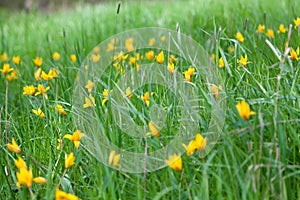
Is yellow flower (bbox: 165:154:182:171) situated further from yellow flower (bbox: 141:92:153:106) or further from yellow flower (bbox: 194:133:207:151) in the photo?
yellow flower (bbox: 141:92:153:106)

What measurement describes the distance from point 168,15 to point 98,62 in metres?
1.68

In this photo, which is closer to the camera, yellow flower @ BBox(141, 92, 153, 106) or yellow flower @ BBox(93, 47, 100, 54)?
yellow flower @ BBox(141, 92, 153, 106)

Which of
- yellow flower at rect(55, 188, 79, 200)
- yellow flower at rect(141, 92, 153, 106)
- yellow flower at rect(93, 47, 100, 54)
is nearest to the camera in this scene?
yellow flower at rect(55, 188, 79, 200)

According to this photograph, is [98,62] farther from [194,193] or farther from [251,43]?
[194,193]

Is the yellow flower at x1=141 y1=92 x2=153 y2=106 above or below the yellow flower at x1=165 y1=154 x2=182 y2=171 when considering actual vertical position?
above

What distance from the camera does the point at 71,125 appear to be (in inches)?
66.1

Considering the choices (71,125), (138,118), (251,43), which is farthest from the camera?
(251,43)

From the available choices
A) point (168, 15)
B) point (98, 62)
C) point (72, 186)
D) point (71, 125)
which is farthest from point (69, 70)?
point (168, 15)

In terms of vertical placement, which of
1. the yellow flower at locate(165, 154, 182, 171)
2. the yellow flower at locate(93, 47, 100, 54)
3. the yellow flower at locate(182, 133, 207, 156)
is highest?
the yellow flower at locate(93, 47, 100, 54)

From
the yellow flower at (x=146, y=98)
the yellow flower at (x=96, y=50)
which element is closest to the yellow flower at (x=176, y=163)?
the yellow flower at (x=146, y=98)

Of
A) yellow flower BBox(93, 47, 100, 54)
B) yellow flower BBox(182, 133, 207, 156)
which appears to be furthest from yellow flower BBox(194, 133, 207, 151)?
yellow flower BBox(93, 47, 100, 54)

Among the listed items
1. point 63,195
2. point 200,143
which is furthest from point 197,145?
point 63,195

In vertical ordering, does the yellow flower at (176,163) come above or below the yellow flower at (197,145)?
below

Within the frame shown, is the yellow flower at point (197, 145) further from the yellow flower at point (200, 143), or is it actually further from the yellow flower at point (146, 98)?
the yellow flower at point (146, 98)
